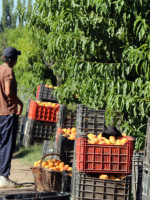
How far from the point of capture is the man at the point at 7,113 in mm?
6180

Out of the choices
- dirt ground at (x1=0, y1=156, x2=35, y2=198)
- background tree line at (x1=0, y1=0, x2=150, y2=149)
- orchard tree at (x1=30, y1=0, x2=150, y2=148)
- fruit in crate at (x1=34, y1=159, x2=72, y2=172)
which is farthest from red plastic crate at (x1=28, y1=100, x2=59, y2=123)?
fruit in crate at (x1=34, y1=159, x2=72, y2=172)

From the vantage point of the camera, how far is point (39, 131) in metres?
10.8

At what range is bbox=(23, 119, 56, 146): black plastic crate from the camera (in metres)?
10.7

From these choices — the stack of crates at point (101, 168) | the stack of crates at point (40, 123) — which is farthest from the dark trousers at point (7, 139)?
the stack of crates at point (40, 123)

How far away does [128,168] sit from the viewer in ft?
16.0

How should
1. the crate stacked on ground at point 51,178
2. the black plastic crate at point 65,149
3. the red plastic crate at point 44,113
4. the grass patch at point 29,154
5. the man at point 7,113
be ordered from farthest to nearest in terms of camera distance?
the red plastic crate at point 44,113 → the grass patch at point 29,154 → the black plastic crate at point 65,149 → the man at point 7,113 → the crate stacked on ground at point 51,178

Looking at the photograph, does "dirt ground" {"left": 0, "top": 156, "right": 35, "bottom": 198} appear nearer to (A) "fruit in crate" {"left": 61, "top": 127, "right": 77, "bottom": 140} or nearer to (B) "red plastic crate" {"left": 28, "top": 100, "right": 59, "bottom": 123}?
(A) "fruit in crate" {"left": 61, "top": 127, "right": 77, "bottom": 140}

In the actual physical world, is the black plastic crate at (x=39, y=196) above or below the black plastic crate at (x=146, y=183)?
below

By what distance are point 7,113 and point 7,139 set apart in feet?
1.38

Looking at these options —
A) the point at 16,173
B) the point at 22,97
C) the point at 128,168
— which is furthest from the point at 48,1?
the point at 22,97

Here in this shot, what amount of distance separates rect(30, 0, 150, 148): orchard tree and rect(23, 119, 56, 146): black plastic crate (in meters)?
2.92

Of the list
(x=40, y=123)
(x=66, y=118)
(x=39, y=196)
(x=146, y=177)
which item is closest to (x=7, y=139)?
(x=39, y=196)

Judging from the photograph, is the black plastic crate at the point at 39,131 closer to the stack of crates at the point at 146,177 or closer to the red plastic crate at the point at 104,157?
the red plastic crate at the point at 104,157

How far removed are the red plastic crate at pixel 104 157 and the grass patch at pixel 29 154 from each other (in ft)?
13.1
